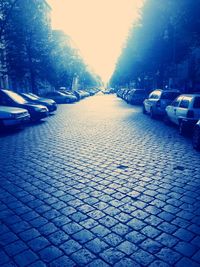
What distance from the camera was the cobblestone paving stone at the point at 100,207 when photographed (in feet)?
9.71

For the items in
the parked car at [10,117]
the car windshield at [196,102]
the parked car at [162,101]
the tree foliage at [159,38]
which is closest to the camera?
the car windshield at [196,102]

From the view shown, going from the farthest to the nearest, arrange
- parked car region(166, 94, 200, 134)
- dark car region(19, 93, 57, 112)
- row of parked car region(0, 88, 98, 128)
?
dark car region(19, 93, 57, 112) → row of parked car region(0, 88, 98, 128) → parked car region(166, 94, 200, 134)

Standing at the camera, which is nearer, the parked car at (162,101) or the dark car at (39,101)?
the parked car at (162,101)

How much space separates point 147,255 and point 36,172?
11.7 feet

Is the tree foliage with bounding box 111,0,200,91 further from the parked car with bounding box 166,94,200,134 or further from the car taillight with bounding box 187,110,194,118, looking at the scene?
the car taillight with bounding box 187,110,194,118

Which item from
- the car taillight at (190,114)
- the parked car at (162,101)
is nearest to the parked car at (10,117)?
the car taillight at (190,114)

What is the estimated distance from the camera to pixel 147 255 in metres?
2.92

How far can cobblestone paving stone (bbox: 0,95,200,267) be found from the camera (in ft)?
9.71

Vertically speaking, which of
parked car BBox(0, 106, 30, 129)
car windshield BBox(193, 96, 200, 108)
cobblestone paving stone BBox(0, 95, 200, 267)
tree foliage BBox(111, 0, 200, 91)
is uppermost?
tree foliage BBox(111, 0, 200, 91)

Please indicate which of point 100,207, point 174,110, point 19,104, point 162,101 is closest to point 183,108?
point 174,110

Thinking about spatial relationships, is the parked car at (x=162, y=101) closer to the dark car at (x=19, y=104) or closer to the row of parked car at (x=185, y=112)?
the row of parked car at (x=185, y=112)

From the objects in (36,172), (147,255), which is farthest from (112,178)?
(147,255)

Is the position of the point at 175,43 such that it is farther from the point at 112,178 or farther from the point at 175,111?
the point at 112,178

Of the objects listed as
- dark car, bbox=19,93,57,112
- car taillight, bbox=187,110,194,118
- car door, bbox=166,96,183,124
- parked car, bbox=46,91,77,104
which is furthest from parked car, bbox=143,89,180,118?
parked car, bbox=46,91,77,104
